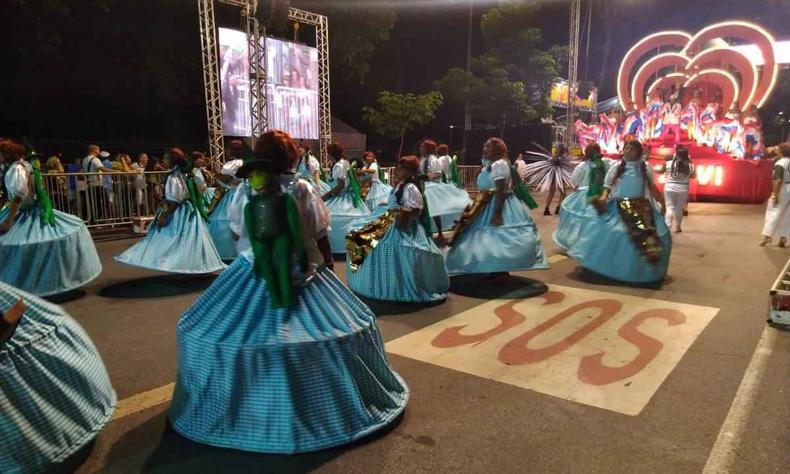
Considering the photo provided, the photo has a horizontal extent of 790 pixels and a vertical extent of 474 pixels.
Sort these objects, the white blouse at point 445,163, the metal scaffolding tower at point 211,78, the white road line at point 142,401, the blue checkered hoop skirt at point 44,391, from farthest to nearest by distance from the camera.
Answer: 1. the metal scaffolding tower at point 211,78
2. the white blouse at point 445,163
3. the white road line at point 142,401
4. the blue checkered hoop skirt at point 44,391

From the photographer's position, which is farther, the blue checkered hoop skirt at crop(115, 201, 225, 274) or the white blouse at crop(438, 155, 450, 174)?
the white blouse at crop(438, 155, 450, 174)

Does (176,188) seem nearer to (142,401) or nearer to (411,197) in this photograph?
(411,197)

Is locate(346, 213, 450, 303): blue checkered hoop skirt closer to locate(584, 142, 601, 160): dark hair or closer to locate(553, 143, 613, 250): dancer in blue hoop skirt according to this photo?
locate(553, 143, 613, 250): dancer in blue hoop skirt

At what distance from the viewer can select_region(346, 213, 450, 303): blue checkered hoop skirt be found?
6.18 meters

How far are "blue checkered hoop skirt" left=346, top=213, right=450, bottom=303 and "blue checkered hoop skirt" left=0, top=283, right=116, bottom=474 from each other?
3399mm

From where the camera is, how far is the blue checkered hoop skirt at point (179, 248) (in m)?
7.16

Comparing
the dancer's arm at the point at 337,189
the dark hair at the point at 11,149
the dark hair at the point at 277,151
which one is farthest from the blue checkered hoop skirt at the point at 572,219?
the dark hair at the point at 11,149

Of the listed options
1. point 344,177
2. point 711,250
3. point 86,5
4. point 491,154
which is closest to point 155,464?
point 491,154

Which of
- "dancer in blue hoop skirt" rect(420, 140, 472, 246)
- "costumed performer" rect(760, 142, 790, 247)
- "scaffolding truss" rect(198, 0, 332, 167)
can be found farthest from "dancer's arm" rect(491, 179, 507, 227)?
"scaffolding truss" rect(198, 0, 332, 167)

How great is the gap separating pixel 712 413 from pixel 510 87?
2422 centimetres

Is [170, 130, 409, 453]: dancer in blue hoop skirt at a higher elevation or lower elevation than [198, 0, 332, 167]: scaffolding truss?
lower

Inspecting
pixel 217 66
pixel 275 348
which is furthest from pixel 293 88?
pixel 275 348

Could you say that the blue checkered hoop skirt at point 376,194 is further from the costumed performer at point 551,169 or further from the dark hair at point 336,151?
the costumed performer at point 551,169

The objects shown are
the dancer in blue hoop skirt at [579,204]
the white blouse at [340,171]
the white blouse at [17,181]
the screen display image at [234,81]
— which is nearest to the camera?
the white blouse at [17,181]
